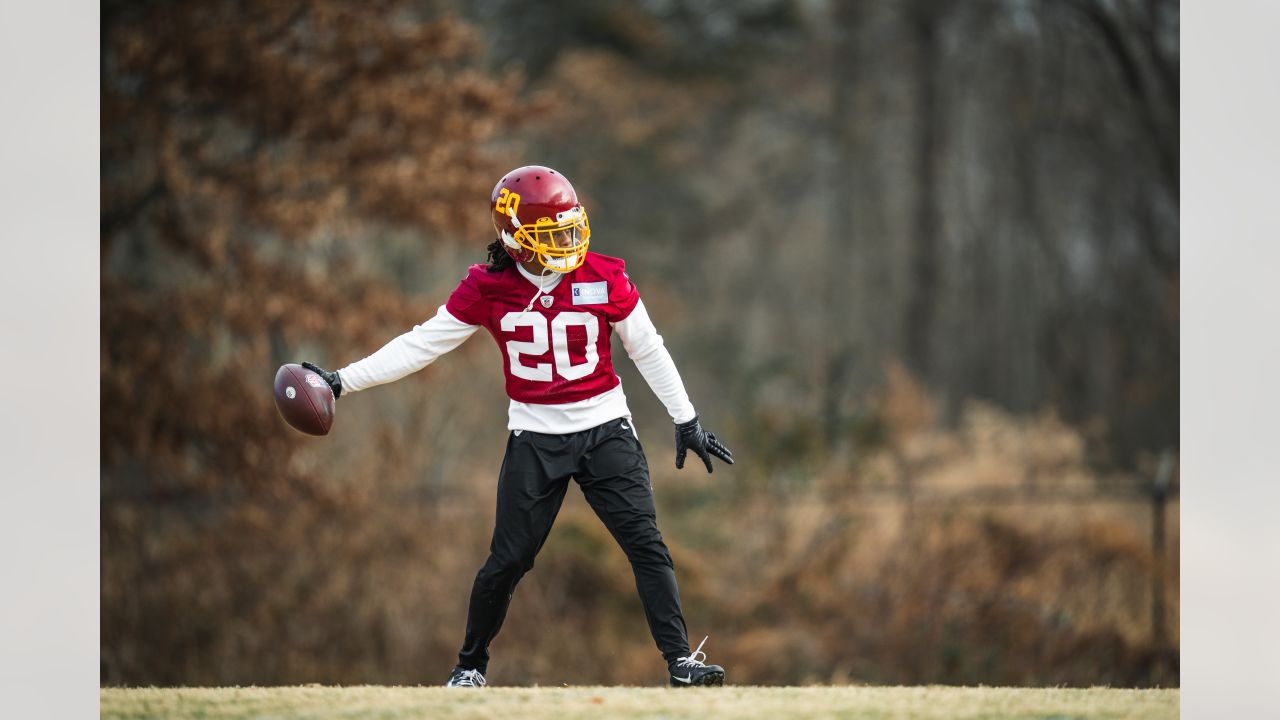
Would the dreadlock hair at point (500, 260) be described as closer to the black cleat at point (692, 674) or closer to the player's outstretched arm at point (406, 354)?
the player's outstretched arm at point (406, 354)

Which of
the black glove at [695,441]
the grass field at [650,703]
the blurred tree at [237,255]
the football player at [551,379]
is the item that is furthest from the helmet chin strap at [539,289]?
the blurred tree at [237,255]

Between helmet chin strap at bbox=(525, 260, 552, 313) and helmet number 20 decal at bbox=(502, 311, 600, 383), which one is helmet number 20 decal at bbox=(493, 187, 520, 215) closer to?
helmet chin strap at bbox=(525, 260, 552, 313)

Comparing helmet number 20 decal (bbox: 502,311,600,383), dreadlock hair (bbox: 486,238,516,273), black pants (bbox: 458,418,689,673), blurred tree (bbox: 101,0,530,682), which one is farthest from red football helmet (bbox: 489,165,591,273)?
blurred tree (bbox: 101,0,530,682)

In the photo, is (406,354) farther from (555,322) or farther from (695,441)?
(695,441)

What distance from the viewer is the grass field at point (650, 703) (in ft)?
15.6

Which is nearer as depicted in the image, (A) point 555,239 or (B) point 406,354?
(A) point 555,239

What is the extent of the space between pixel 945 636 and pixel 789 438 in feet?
9.70

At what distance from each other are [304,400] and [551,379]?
101cm

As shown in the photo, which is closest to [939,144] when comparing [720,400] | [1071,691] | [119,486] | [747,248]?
[747,248]

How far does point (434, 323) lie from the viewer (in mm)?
→ 5559

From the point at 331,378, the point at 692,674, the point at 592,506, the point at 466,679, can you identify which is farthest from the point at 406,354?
→ the point at 692,674

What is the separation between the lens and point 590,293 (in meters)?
5.41

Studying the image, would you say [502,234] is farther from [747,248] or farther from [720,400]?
[747,248]

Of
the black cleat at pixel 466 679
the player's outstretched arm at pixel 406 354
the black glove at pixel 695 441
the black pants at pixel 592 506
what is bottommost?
the black cleat at pixel 466 679
